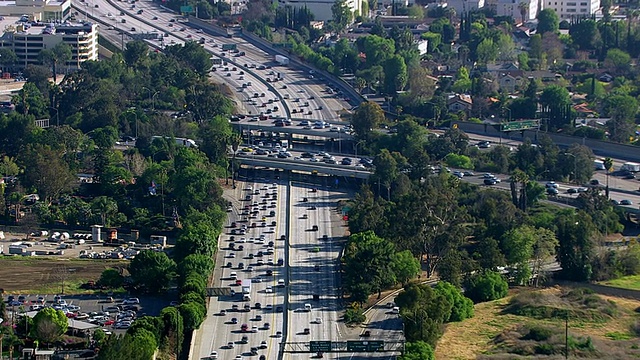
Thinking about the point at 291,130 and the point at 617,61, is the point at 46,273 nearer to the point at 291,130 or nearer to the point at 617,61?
the point at 291,130

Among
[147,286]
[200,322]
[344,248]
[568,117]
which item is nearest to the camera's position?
[200,322]

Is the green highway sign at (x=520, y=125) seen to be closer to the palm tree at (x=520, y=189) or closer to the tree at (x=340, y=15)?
the palm tree at (x=520, y=189)

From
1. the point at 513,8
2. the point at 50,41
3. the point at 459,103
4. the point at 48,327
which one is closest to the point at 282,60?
the point at 50,41

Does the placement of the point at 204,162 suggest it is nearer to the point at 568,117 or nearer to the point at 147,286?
the point at 147,286

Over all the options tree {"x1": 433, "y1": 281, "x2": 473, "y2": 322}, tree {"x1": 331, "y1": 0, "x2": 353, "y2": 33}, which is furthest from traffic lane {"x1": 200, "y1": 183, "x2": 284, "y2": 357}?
tree {"x1": 331, "y1": 0, "x2": 353, "y2": 33}

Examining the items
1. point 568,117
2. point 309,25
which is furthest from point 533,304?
point 309,25

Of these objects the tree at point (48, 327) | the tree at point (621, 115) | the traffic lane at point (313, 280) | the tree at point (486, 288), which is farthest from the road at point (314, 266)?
the tree at point (621, 115)

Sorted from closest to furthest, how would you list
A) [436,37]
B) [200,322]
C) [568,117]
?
[200,322]
[568,117]
[436,37]
